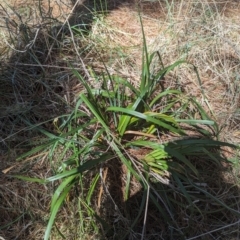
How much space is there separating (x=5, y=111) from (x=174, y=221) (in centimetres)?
106

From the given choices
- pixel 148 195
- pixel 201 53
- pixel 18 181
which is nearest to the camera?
pixel 148 195

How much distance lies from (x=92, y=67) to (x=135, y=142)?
0.65 meters

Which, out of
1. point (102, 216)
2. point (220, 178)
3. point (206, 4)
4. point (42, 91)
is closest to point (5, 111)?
point (42, 91)

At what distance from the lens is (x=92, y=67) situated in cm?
251

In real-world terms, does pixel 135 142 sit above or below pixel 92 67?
below

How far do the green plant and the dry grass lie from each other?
9 centimetres

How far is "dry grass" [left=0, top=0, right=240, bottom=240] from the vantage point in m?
1.99

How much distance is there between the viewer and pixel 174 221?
1.97 metres

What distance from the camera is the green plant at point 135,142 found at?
6.43ft

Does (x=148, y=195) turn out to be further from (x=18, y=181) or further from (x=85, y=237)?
(x=18, y=181)

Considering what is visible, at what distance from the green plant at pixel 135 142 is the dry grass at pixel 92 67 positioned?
0.09 meters

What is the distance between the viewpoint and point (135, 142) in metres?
2.08

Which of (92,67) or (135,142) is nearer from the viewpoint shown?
(135,142)

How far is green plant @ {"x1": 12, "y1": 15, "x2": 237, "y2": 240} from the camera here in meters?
1.96
